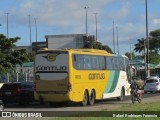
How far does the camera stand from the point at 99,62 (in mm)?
32031

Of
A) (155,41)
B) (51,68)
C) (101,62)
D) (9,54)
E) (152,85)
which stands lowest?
(152,85)

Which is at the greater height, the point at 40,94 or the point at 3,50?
the point at 3,50

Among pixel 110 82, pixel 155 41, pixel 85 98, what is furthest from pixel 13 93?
pixel 155 41

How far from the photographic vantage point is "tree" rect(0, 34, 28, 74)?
38469 mm

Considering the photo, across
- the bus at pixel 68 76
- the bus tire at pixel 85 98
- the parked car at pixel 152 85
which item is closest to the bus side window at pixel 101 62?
the bus at pixel 68 76

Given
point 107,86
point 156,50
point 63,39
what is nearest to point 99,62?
point 107,86

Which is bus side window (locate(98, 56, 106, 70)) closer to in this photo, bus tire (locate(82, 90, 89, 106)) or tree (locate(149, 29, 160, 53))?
bus tire (locate(82, 90, 89, 106))

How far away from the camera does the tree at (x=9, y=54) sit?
38469 mm

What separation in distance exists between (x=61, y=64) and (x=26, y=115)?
912cm

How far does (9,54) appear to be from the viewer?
38688mm

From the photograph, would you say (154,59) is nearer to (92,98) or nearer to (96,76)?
(96,76)

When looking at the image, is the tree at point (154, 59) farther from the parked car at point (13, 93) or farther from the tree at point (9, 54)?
the parked car at point (13, 93)

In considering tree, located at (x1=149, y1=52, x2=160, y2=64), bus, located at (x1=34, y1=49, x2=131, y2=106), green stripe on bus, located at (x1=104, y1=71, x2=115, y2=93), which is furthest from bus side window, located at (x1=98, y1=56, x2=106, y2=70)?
tree, located at (x1=149, y1=52, x2=160, y2=64)

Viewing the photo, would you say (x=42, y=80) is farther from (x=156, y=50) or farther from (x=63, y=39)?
(x=156, y=50)
